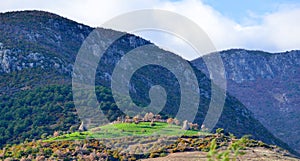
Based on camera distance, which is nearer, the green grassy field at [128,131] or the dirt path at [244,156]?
the dirt path at [244,156]

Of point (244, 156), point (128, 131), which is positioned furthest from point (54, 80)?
point (244, 156)

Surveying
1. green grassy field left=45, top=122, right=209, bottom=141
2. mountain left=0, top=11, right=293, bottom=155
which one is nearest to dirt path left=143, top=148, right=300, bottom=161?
green grassy field left=45, top=122, right=209, bottom=141

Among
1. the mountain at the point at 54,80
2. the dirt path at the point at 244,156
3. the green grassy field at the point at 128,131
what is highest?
the mountain at the point at 54,80

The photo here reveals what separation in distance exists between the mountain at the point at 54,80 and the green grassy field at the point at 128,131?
7.47 m

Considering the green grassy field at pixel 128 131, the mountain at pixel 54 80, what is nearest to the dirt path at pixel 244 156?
the green grassy field at pixel 128 131

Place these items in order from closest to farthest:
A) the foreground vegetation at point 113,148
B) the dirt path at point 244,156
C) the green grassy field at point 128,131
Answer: the dirt path at point 244,156
the foreground vegetation at point 113,148
the green grassy field at point 128,131

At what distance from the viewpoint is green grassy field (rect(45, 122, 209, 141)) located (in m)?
84.8

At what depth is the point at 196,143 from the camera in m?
81.9

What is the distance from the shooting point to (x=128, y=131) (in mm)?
87812

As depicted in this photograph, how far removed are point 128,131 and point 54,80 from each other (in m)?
27.2

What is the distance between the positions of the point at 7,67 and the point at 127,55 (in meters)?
36.3

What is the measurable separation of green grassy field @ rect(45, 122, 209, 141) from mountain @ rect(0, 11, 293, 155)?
747 centimetres

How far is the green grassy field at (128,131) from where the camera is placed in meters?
84.8

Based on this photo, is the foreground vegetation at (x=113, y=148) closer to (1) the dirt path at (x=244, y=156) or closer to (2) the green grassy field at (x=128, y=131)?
(1) the dirt path at (x=244, y=156)
